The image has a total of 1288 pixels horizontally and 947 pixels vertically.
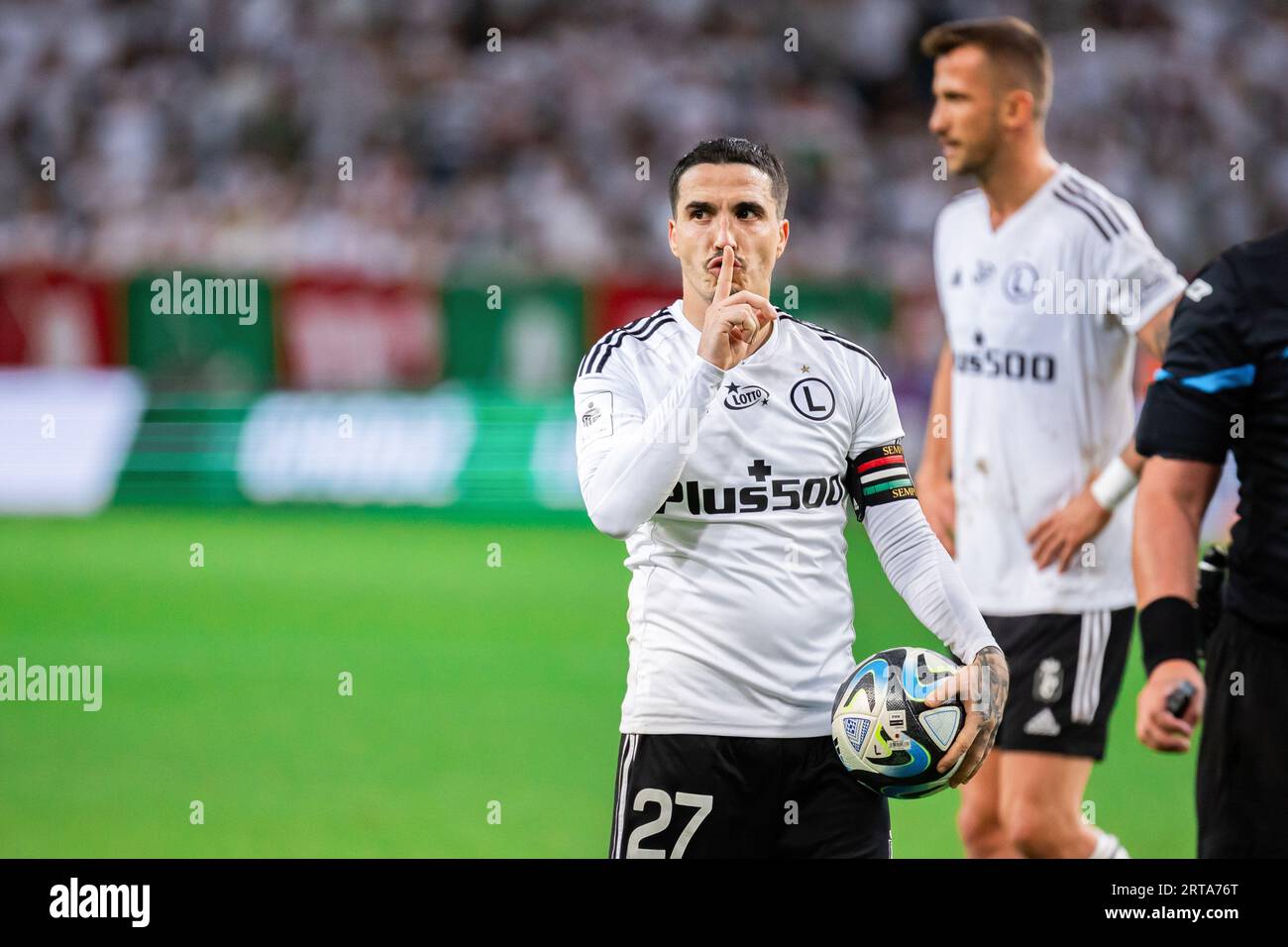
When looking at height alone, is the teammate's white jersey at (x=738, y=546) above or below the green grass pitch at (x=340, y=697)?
above

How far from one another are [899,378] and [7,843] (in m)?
8.98

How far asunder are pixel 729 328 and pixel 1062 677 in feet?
7.65

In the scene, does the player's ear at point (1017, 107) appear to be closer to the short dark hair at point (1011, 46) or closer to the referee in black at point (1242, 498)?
the short dark hair at point (1011, 46)

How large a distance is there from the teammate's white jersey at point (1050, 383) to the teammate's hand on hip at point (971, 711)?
187 cm

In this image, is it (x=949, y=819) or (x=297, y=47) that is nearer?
(x=949, y=819)

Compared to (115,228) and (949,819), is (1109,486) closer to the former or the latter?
(949,819)

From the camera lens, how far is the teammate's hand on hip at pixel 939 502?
560 cm

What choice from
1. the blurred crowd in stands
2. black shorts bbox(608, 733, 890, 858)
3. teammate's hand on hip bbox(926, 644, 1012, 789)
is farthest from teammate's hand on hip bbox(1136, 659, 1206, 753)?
the blurred crowd in stands

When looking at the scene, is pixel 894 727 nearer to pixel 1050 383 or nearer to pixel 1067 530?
pixel 1067 530

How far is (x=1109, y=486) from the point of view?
525 cm

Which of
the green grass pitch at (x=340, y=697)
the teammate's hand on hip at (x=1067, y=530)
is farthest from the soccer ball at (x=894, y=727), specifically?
the green grass pitch at (x=340, y=697)

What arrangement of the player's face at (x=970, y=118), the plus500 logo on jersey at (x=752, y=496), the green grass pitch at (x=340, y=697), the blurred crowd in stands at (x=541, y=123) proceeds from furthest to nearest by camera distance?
1. the blurred crowd in stands at (x=541, y=123)
2. the green grass pitch at (x=340, y=697)
3. the player's face at (x=970, y=118)
4. the plus500 logo on jersey at (x=752, y=496)

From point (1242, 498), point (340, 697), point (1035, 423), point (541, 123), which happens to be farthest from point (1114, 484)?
point (541, 123)
